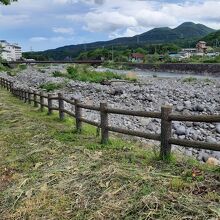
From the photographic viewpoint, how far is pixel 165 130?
25.9ft

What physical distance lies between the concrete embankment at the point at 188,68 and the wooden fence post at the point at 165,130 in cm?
6175

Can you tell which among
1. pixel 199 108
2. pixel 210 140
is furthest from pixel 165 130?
pixel 199 108

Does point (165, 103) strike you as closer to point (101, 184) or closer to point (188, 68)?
point (101, 184)

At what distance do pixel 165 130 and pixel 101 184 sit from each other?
5.41ft

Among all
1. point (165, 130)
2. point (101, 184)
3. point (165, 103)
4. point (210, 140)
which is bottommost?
point (165, 103)

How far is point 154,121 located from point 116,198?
1108 centimetres

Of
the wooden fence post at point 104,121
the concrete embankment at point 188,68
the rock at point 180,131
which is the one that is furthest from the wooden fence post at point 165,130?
the concrete embankment at point 188,68

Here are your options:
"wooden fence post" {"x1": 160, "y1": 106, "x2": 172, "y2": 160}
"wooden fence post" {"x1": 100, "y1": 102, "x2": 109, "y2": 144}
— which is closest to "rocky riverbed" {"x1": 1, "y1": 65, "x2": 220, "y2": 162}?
"wooden fence post" {"x1": 100, "y1": 102, "x2": 109, "y2": 144}

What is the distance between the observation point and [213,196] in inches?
238

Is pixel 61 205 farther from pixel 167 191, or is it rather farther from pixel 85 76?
pixel 85 76

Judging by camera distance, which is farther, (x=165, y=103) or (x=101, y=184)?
(x=165, y=103)

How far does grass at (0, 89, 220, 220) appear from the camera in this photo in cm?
600

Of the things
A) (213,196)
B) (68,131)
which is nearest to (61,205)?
(213,196)

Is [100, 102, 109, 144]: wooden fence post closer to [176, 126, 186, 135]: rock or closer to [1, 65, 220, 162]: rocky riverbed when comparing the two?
[1, 65, 220, 162]: rocky riverbed
